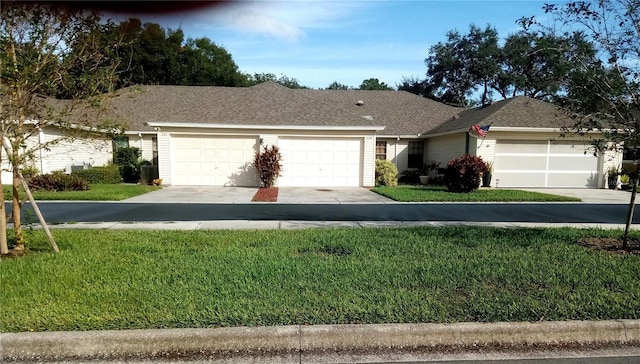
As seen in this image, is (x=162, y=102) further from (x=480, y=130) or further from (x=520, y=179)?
(x=520, y=179)

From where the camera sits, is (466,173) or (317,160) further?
(317,160)

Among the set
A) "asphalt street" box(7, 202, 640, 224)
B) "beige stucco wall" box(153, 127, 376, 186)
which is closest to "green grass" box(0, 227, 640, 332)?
"asphalt street" box(7, 202, 640, 224)

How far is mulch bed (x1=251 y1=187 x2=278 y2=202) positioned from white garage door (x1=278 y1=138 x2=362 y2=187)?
136 centimetres

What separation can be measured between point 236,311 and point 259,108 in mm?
15121

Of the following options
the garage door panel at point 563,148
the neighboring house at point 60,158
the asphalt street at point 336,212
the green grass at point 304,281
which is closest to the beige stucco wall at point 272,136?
the neighboring house at point 60,158

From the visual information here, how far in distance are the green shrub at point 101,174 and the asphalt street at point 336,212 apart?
572 centimetres

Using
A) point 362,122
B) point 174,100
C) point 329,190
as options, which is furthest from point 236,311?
point 174,100

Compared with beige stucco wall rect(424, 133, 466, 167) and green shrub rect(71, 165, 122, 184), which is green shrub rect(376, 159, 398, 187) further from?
green shrub rect(71, 165, 122, 184)

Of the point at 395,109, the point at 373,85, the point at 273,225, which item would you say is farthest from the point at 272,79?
the point at 273,225

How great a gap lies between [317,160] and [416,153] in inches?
297

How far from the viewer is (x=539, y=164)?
1664 cm

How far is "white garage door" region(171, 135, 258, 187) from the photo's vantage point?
1627 centimetres

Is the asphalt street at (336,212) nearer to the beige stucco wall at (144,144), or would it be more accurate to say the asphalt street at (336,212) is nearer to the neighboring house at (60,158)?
the neighboring house at (60,158)

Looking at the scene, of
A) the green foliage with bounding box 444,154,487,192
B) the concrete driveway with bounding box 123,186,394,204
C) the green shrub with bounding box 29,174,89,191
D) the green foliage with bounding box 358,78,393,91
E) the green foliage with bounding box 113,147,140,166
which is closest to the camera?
the concrete driveway with bounding box 123,186,394,204
